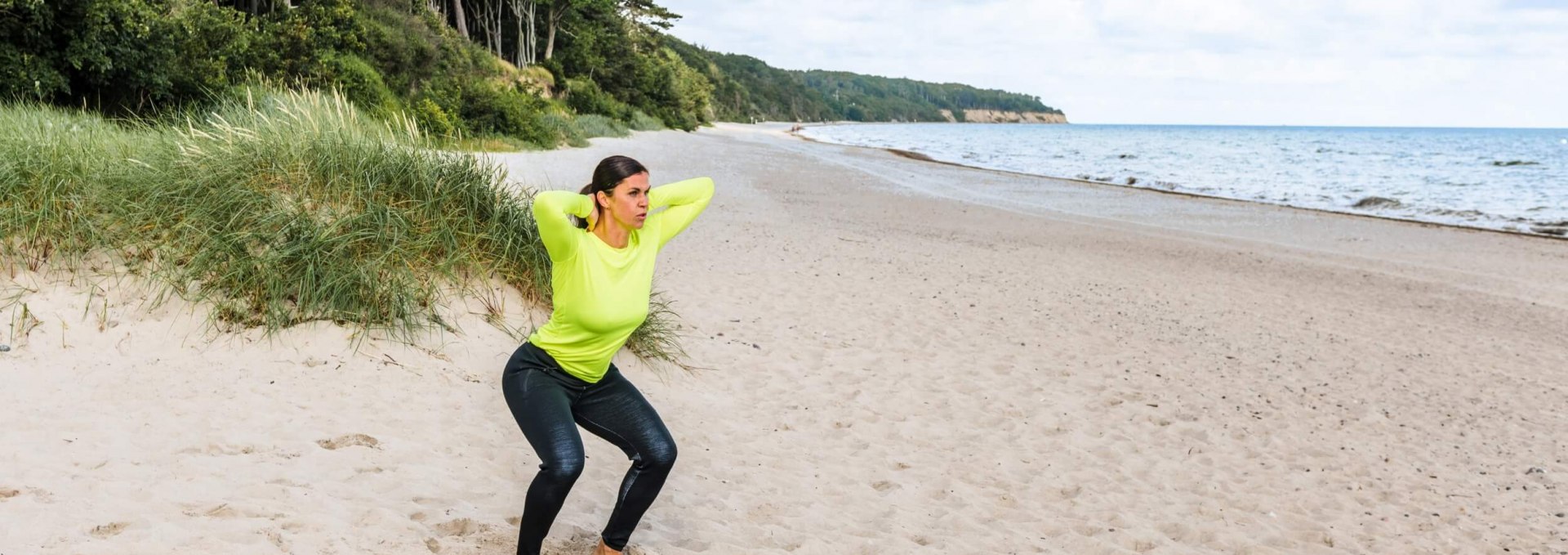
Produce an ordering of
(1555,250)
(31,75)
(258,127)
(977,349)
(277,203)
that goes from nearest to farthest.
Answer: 1. (277,203)
2. (258,127)
3. (977,349)
4. (31,75)
5. (1555,250)

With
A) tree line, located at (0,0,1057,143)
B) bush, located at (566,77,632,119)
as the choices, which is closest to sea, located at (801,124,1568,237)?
bush, located at (566,77,632,119)

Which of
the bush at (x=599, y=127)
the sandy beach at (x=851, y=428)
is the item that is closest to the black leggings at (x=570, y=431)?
the sandy beach at (x=851, y=428)

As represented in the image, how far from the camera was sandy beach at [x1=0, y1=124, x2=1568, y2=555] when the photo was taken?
13.1 feet

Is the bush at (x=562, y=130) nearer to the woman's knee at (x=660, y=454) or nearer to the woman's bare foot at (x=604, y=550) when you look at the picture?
the woman's bare foot at (x=604, y=550)

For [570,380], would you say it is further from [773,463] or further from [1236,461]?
[1236,461]

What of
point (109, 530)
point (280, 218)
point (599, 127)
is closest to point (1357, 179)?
point (599, 127)

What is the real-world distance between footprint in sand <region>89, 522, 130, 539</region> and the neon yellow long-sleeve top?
164 cm

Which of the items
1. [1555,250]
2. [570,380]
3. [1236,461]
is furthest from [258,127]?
[1555,250]

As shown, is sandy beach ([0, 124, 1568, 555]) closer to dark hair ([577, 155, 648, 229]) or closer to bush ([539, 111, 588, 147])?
dark hair ([577, 155, 648, 229])

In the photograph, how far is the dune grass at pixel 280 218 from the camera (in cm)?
584

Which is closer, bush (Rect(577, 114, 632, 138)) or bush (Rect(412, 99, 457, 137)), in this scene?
bush (Rect(412, 99, 457, 137))

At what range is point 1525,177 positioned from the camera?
127ft

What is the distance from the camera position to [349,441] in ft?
15.2

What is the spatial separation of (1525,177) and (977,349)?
1656 inches
